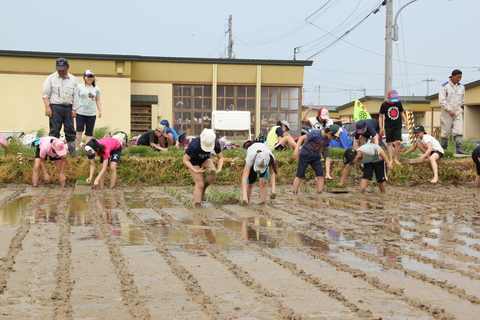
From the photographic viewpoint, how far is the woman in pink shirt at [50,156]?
11641 millimetres

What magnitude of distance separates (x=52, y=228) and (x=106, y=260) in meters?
2.00

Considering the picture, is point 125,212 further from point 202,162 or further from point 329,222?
point 329,222

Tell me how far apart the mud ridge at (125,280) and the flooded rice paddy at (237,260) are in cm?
1

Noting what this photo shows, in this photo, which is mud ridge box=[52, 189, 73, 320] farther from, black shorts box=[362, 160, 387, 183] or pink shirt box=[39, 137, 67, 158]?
black shorts box=[362, 160, 387, 183]

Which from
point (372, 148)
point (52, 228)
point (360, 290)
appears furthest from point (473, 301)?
point (372, 148)

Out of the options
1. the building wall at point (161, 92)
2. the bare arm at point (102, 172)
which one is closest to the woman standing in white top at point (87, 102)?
the bare arm at point (102, 172)

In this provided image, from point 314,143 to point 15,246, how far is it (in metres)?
6.51

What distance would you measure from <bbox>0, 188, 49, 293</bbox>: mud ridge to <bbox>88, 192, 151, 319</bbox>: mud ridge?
33.8 inches

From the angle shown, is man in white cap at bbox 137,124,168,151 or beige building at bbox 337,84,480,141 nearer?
man in white cap at bbox 137,124,168,151

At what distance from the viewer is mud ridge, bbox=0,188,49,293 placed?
514 centimetres

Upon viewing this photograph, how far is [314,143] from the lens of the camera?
11664 millimetres

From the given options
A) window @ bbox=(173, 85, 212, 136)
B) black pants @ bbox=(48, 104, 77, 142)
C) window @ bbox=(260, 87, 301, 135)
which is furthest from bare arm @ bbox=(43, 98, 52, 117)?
window @ bbox=(260, 87, 301, 135)

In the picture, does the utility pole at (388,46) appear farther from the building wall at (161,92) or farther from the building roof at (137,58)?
the building wall at (161,92)

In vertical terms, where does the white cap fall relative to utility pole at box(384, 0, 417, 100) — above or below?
below
